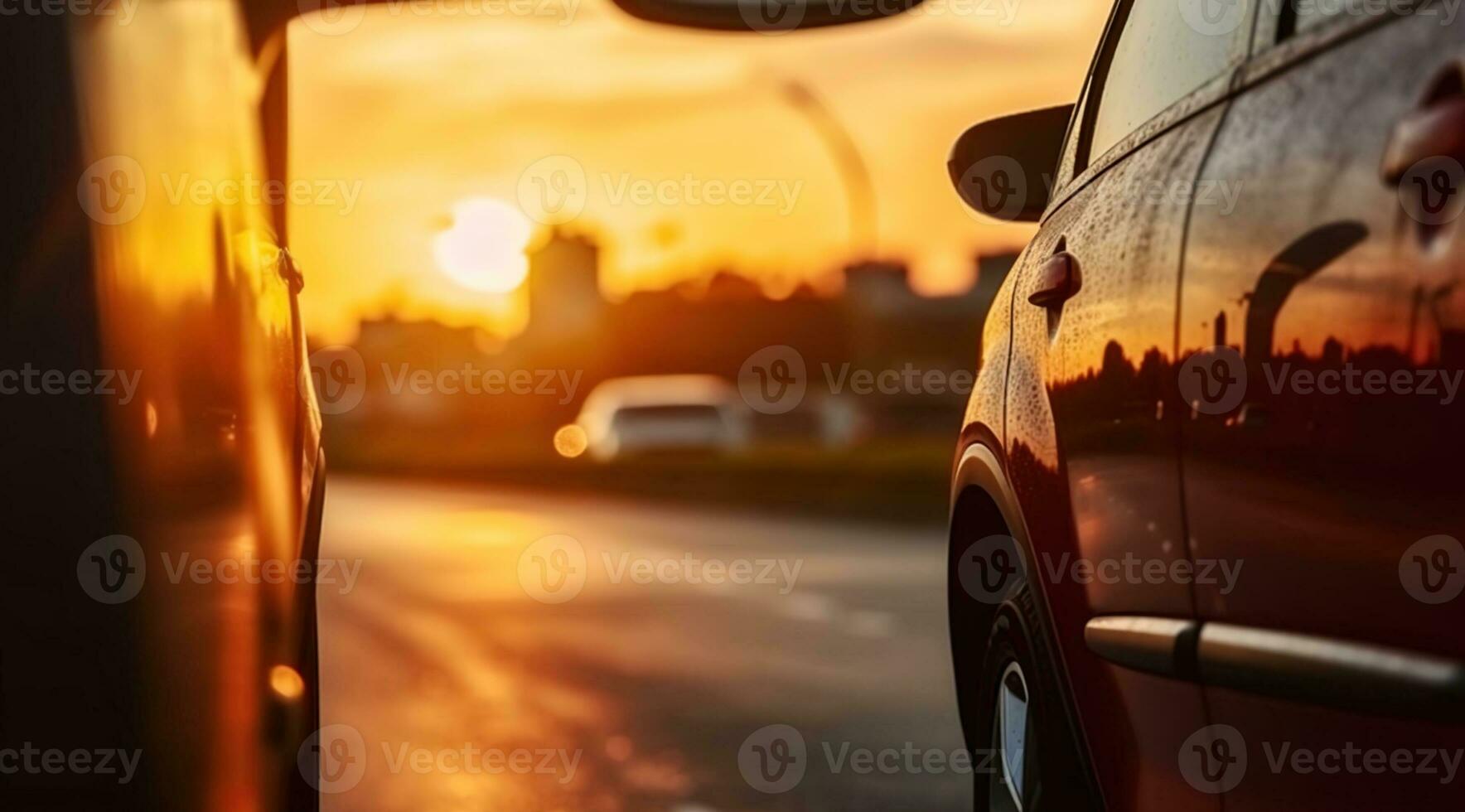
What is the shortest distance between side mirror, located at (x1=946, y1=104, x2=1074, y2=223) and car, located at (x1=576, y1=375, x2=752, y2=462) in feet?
103

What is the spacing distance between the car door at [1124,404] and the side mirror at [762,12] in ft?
2.79

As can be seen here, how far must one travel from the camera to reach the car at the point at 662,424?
36688 millimetres

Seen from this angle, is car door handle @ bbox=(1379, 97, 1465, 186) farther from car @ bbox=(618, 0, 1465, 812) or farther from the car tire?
the car tire

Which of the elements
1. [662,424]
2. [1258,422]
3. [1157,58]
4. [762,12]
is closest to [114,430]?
[1258,422]

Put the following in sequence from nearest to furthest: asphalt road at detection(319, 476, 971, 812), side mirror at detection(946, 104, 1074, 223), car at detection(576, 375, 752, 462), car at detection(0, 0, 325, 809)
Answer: car at detection(0, 0, 325, 809) < side mirror at detection(946, 104, 1074, 223) < asphalt road at detection(319, 476, 971, 812) < car at detection(576, 375, 752, 462)

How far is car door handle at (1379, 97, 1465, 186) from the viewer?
7.18 feet

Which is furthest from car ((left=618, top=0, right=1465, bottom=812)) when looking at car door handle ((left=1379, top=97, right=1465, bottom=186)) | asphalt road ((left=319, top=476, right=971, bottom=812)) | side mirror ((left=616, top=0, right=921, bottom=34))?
asphalt road ((left=319, top=476, right=971, bottom=812))

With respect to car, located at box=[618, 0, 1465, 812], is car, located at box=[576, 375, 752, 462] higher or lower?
lower

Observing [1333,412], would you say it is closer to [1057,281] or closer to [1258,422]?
[1258,422]

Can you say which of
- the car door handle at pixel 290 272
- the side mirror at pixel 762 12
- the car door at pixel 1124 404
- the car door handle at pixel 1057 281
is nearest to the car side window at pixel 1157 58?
the car door at pixel 1124 404

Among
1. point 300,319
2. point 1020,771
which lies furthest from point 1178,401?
point 300,319

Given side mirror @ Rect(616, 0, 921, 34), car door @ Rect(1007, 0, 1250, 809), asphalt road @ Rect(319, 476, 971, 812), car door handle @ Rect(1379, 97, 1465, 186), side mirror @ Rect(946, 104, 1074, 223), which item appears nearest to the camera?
car door handle @ Rect(1379, 97, 1465, 186)

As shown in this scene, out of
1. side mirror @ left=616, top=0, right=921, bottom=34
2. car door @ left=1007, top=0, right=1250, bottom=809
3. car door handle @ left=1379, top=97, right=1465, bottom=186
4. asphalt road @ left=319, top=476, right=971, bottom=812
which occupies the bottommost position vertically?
asphalt road @ left=319, top=476, right=971, bottom=812

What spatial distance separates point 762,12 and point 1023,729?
262cm
